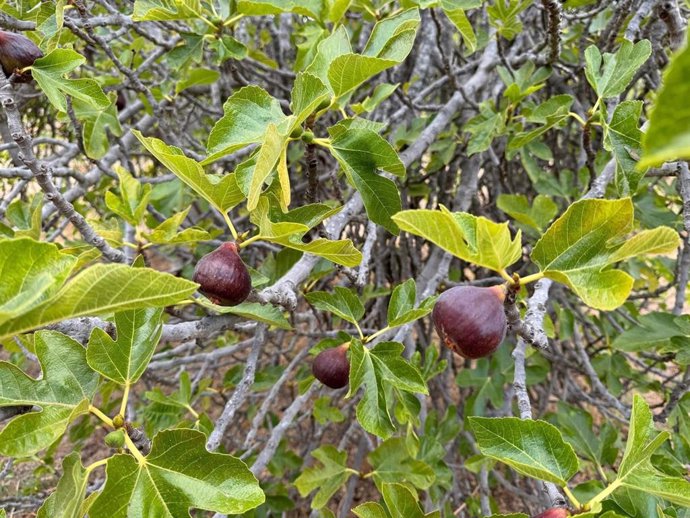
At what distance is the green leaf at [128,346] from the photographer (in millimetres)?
879

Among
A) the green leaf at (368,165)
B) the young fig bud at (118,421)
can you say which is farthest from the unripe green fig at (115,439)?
the green leaf at (368,165)

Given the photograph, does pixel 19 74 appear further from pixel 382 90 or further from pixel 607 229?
pixel 607 229

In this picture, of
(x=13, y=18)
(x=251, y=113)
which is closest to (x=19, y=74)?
(x=13, y=18)

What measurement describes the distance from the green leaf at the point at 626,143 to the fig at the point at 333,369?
71cm

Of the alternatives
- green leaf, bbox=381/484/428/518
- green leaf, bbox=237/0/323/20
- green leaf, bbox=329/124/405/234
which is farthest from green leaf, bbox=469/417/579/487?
green leaf, bbox=237/0/323/20

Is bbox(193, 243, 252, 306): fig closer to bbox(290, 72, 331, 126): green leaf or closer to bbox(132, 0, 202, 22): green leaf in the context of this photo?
bbox(290, 72, 331, 126): green leaf

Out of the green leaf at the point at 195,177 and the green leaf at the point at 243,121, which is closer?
the green leaf at the point at 195,177

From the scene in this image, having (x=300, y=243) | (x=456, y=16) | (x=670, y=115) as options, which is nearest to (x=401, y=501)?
(x=300, y=243)

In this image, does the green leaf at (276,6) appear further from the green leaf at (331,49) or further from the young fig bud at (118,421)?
the young fig bud at (118,421)

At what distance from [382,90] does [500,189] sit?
1.20m

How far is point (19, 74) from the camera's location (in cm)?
110

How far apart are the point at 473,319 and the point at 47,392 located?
0.70m

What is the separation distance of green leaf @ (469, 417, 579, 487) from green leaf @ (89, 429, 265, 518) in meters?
0.37

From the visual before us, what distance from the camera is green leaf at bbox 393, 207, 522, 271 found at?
66cm
